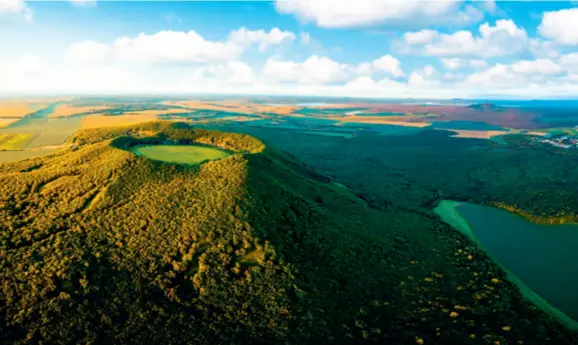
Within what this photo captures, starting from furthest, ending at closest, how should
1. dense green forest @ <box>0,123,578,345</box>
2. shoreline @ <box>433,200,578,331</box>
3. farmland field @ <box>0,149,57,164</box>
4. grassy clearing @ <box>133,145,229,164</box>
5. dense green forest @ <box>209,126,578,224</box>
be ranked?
farmland field @ <box>0,149,57,164</box>
dense green forest @ <box>209,126,578,224</box>
grassy clearing @ <box>133,145,229,164</box>
shoreline @ <box>433,200,578,331</box>
dense green forest @ <box>0,123,578,345</box>

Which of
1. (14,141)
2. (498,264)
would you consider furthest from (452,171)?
(14,141)

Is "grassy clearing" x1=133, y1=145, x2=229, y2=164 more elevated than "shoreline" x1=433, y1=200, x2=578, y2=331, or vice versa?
"grassy clearing" x1=133, y1=145, x2=229, y2=164

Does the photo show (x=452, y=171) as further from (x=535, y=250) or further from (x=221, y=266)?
(x=221, y=266)

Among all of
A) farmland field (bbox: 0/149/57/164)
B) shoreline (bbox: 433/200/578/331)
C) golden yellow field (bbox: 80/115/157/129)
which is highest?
golden yellow field (bbox: 80/115/157/129)

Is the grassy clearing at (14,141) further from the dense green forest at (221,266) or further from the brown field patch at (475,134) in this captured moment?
the brown field patch at (475,134)

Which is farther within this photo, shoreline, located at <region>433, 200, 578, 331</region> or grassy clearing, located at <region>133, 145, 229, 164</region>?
grassy clearing, located at <region>133, 145, 229, 164</region>

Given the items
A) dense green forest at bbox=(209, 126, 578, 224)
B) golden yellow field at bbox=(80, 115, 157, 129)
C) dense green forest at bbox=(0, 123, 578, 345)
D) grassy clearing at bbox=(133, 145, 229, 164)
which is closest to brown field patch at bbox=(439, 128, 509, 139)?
dense green forest at bbox=(209, 126, 578, 224)

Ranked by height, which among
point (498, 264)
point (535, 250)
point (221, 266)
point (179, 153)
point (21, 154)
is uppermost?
point (179, 153)

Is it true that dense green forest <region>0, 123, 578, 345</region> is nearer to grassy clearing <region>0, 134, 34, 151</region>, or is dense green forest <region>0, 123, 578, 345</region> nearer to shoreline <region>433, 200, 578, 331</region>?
shoreline <region>433, 200, 578, 331</region>
